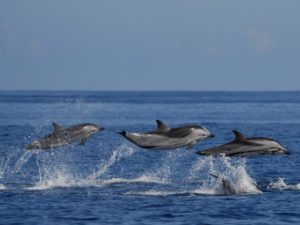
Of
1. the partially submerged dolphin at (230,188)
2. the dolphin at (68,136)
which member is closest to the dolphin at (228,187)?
the partially submerged dolphin at (230,188)

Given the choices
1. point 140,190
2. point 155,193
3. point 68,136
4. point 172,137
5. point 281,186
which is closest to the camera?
point 172,137

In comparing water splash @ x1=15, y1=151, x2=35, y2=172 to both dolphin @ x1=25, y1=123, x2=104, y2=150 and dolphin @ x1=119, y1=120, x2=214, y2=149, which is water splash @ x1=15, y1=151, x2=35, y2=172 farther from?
dolphin @ x1=119, y1=120, x2=214, y2=149

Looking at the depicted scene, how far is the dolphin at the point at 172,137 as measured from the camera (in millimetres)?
28908

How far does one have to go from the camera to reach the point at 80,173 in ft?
143

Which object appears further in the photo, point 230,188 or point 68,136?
point 230,188

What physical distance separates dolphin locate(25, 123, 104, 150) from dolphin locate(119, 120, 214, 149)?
54.8 inches

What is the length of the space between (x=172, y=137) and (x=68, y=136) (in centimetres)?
306

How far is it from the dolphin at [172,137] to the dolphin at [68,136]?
1.39m

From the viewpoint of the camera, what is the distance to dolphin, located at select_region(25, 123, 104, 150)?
29844 millimetres

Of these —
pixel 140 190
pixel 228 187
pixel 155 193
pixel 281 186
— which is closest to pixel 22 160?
pixel 140 190

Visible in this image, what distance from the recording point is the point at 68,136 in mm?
30109

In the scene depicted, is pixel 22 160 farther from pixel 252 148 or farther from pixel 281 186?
pixel 252 148

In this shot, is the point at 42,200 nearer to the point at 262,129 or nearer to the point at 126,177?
the point at 126,177

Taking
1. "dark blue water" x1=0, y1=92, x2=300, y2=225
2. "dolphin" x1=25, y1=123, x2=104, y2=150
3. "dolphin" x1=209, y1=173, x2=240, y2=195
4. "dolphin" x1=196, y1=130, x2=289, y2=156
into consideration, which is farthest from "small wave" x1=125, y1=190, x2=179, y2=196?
"dolphin" x1=196, y1=130, x2=289, y2=156
